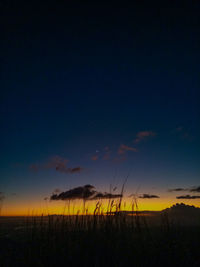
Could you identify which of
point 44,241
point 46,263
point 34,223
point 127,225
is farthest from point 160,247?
point 34,223

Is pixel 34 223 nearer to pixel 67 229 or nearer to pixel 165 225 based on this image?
pixel 67 229

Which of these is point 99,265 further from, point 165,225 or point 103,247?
point 165,225

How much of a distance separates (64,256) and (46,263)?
447mm

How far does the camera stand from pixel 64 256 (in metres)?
5.02

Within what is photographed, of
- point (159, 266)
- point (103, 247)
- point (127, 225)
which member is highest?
point (127, 225)

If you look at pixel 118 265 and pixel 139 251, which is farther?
pixel 139 251

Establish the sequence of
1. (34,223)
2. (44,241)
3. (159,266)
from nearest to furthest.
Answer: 1. (159,266)
2. (44,241)
3. (34,223)

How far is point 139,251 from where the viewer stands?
5.04m

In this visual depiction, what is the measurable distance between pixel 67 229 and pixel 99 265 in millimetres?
2769

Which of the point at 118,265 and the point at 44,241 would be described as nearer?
the point at 118,265

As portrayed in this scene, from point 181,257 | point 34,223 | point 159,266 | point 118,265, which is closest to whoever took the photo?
point 118,265

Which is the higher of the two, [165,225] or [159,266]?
[165,225]

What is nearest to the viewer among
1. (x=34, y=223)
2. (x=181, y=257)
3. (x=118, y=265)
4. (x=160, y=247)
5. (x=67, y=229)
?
(x=118, y=265)

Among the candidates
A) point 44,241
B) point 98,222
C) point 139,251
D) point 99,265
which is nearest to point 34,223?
point 44,241
